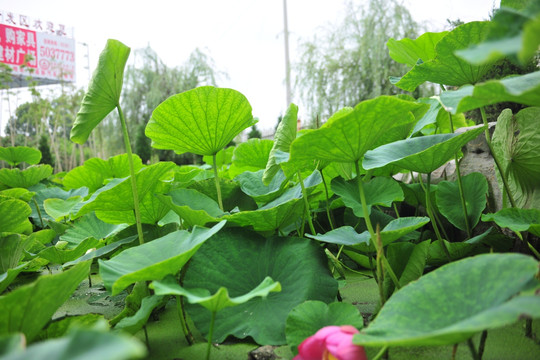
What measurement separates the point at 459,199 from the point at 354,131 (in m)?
0.52

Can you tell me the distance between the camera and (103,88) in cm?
74

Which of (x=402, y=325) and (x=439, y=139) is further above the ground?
(x=439, y=139)

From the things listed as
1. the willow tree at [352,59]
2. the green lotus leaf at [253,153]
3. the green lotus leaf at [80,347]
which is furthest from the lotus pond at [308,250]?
the willow tree at [352,59]

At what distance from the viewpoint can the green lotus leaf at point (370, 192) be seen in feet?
3.02

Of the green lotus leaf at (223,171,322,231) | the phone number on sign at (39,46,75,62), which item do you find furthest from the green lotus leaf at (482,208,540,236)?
the phone number on sign at (39,46,75,62)

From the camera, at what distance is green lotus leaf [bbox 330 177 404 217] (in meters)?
0.92

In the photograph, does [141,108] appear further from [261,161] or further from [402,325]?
[402,325]

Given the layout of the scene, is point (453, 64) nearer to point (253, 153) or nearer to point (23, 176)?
point (253, 153)

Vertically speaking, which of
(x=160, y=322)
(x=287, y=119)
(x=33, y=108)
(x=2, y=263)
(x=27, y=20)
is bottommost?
(x=160, y=322)

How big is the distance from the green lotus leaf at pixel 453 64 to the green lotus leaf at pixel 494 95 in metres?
0.26

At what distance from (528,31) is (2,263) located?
1.04 m

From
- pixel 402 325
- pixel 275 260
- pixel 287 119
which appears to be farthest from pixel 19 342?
pixel 287 119

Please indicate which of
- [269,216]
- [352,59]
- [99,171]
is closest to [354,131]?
[269,216]

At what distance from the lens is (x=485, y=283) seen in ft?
1.32
